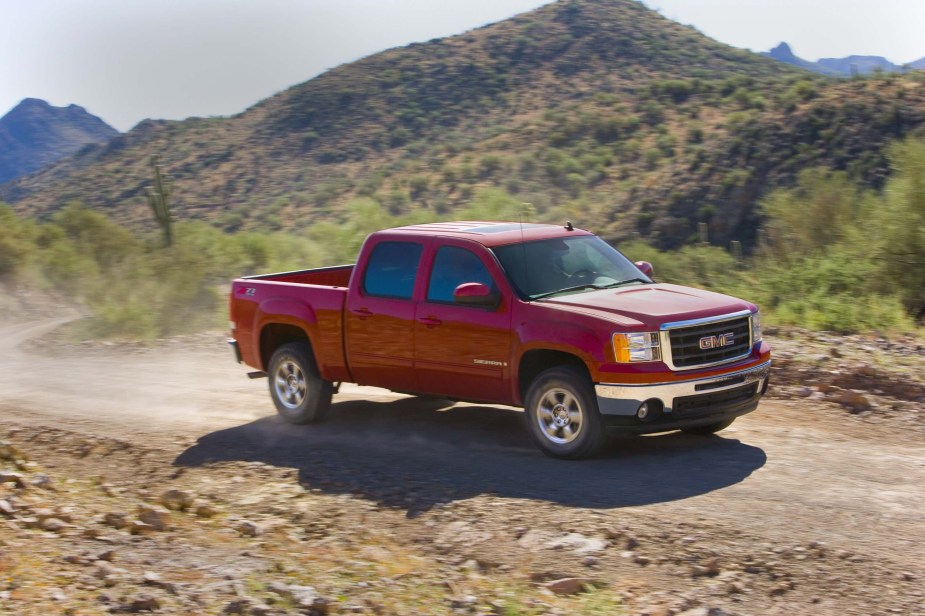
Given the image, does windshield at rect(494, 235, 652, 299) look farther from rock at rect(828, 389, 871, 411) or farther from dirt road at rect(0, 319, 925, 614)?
rock at rect(828, 389, 871, 411)

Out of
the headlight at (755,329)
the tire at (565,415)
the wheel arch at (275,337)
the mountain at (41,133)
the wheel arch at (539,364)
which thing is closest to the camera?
the tire at (565,415)

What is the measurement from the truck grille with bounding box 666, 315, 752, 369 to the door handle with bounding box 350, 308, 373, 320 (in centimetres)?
271

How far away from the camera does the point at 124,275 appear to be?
891 inches

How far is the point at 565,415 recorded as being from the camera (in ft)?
26.3

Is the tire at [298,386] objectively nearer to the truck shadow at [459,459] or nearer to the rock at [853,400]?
the truck shadow at [459,459]

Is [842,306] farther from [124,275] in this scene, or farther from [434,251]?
[124,275]

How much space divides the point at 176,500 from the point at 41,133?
130m

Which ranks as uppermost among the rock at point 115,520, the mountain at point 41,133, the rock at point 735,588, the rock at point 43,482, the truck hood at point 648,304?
the mountain at point 41,133

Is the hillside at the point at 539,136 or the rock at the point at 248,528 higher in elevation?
the hillside at the point at 539,136

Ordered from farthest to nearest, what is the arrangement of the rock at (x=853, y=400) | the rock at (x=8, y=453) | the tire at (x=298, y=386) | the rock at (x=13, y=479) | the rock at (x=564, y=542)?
the tire at (x=298, y=386) < the rock at (x=853, y=400) < the rock at (x=8, y=453) < the rock at (x=13, y=479) < the rock at (x=564, y=542)

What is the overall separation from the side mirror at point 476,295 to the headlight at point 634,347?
1113mm

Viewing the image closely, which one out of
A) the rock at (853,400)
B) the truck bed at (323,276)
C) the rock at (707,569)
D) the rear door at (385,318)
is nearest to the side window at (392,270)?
the rear door at (385,318)

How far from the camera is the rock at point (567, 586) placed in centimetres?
561

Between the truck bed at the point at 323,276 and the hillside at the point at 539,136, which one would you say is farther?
the hillside at the point at 539,136
